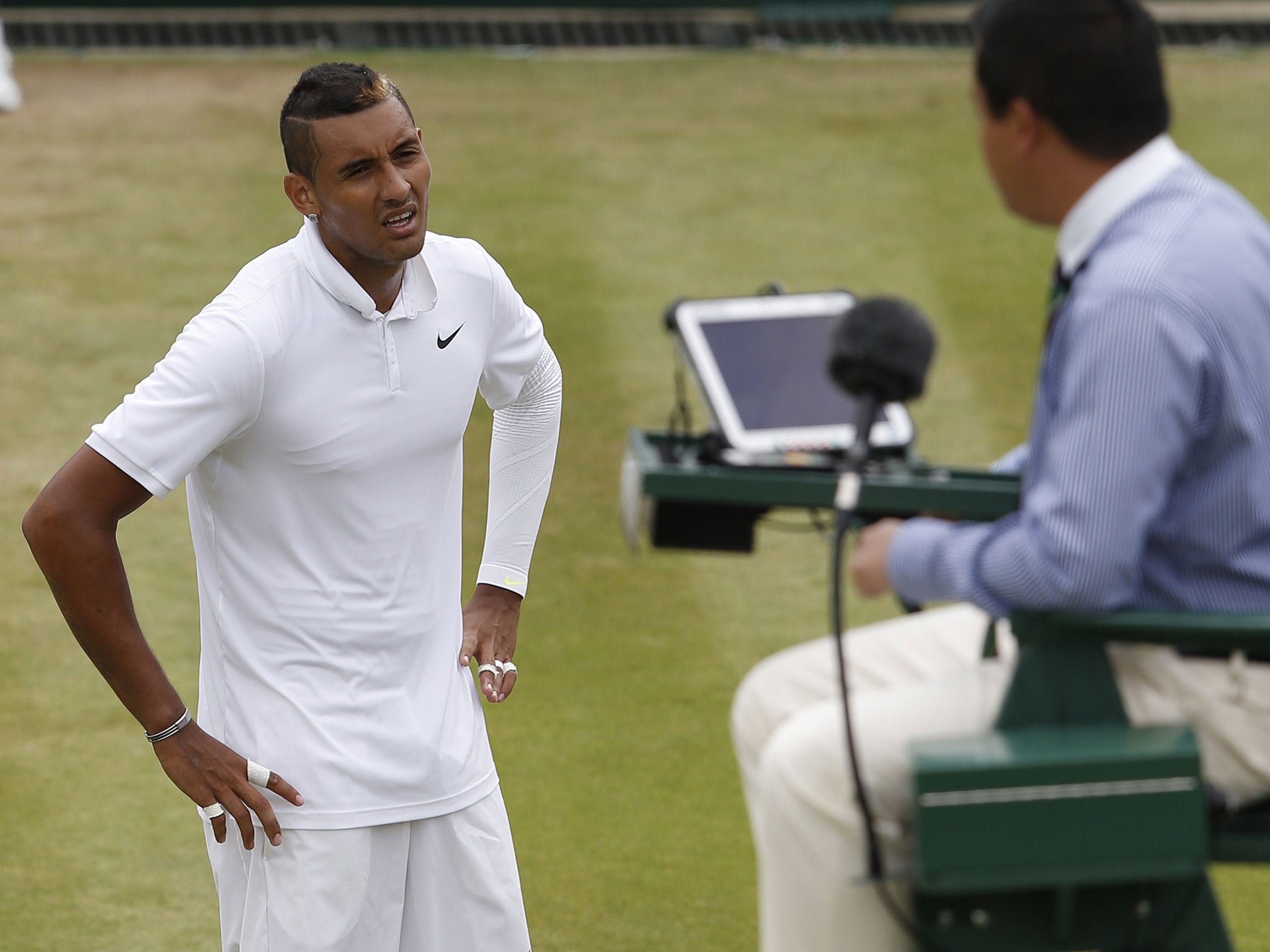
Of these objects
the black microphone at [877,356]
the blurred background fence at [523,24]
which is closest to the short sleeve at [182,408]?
the black microphone at [877,356]

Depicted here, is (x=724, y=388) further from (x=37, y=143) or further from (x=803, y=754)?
(x=37, y=143)

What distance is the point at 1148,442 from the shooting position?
210cm

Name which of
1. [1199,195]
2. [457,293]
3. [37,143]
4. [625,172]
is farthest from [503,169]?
[1199,195]

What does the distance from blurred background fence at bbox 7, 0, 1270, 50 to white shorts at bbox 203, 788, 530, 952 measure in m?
6.99

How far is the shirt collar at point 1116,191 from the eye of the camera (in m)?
2.22

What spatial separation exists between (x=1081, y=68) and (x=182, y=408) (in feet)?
4.27

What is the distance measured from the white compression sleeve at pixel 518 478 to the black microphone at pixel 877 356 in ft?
3.87

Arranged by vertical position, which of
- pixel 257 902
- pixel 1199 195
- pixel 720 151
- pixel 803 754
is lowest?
pixel 720 151

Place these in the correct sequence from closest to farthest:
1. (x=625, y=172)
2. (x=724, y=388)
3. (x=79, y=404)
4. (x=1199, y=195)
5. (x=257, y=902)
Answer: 1. (x=1199, y=195)
2. (x=724, y=388)
3. (x=257, y=902)
4. (x=79, y=404)
5. (x=625, y=172)

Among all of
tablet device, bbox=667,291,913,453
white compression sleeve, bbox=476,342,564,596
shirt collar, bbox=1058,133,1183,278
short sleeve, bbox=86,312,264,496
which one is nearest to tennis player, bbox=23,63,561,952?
short sleeve, bbox=86,312,264,496

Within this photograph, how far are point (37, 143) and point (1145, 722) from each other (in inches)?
280

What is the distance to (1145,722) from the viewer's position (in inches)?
90.2

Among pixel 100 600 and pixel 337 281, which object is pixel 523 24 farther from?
pixel 100 600

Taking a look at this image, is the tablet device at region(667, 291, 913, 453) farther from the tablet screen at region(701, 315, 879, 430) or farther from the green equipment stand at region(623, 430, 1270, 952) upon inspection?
the green equipment stand at region(623, 430, 1270, 952)
